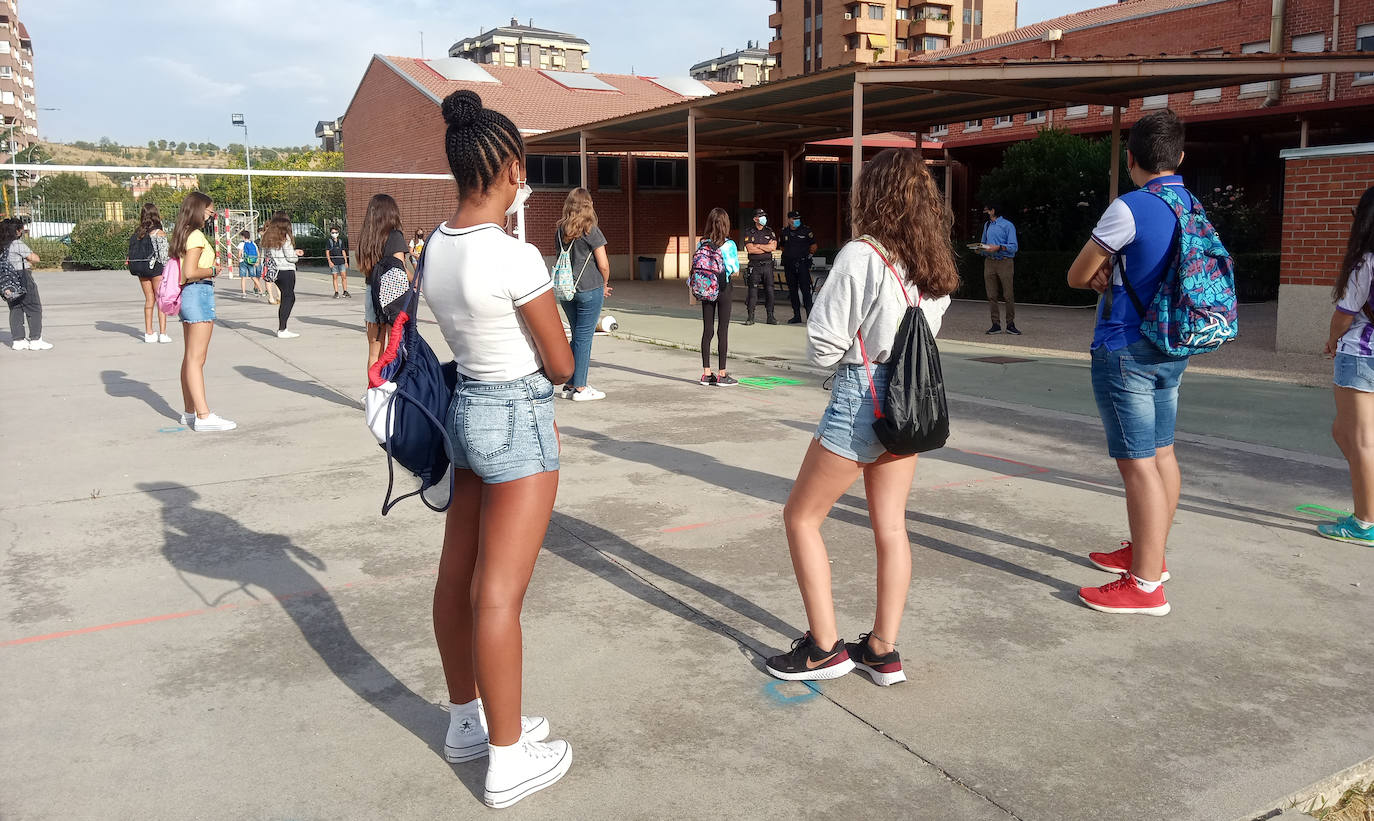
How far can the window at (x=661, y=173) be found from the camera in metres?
32.6

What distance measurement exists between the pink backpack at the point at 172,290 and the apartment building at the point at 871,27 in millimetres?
74187

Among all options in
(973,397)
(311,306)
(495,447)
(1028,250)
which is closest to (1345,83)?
(1028,250)

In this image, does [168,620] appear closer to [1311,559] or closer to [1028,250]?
[1311,559]

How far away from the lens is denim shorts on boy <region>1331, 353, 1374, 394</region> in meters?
4.91

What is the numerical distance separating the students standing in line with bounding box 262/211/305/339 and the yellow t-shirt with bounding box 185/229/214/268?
720 centimetres

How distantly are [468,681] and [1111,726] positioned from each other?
1.99 m

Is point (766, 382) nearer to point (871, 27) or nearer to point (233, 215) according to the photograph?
point (233, 215)

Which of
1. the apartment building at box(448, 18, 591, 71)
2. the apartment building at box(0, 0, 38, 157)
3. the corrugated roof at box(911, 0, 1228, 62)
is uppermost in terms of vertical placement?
the apartment building at box(448, 18, 591, 71)

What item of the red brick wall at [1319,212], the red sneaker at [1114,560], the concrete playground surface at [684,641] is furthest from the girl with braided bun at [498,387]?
the red brick wall at [1319,212]

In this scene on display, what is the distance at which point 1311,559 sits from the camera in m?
4.78

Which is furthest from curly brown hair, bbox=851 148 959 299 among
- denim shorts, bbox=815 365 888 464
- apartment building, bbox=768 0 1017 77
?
apartment building, bbox=768 0 1017 77

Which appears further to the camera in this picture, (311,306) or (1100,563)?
(311,306)

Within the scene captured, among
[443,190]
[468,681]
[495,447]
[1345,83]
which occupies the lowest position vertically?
[468,681]

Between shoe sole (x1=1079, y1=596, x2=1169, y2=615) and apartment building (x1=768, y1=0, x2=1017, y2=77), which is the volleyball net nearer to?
shoe sole (x1=1079, y1=596, x2=1169, y2=615)
